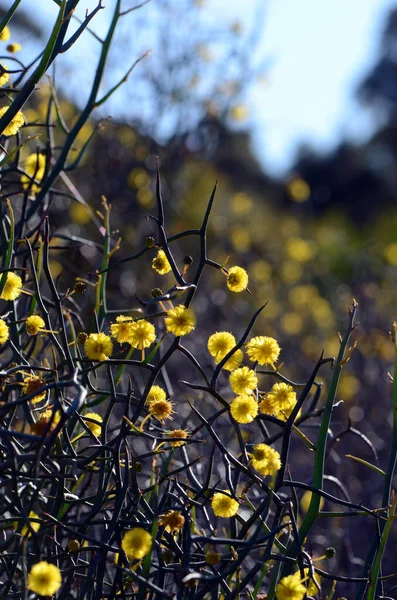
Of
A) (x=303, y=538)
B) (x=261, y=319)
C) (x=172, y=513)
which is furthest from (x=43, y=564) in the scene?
(x=261, y=319)

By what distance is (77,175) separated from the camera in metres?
5.64

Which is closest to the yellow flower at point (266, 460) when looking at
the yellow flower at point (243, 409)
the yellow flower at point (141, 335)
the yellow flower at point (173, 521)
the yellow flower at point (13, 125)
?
the yellow flower at point (243, 409)

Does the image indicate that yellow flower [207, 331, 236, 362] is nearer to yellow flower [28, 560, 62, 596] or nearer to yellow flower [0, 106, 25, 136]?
yellow flower [28, 560, 62, 596]

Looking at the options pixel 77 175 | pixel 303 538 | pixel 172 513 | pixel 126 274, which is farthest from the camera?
pixel 77 175

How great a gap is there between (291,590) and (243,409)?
0.32 metres

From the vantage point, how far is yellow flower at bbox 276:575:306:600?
117cm

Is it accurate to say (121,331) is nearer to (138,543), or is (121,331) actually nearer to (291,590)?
(138,543)

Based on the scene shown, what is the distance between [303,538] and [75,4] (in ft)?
4.19

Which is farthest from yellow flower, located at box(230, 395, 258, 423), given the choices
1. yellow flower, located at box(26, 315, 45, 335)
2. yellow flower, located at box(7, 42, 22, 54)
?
yellow flower, located at box(7, 42, 22, 54)

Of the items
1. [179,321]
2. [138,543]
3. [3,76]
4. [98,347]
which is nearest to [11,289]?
[98,347]

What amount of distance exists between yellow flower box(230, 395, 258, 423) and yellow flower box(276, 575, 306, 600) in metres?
0.28

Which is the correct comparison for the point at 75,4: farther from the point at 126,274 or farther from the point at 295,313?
the point at 295,313

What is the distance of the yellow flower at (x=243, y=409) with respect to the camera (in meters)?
1.31

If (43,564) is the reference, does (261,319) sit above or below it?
above
